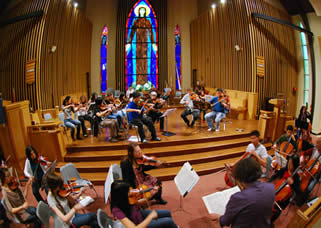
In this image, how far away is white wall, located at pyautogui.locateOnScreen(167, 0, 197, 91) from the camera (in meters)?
13.6

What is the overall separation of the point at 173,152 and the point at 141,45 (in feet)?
30.8

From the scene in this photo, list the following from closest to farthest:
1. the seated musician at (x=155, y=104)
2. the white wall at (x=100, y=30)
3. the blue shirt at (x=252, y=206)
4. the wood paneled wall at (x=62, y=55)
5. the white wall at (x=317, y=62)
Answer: the blue shirt at (x=252, y=206), the seated musician at (x=155, y=104), the wood paneled wall at (x=62, y=55), the white wall at (x=317, y=62), the white wall at (x=100, y=30)

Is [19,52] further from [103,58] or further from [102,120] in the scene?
[103,58]

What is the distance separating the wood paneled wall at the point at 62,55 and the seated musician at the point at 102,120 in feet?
9.00

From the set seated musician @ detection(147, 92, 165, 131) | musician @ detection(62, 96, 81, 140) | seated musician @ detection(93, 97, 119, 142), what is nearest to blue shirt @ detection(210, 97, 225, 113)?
seated musician @ detection(147, 92, 165, 131)

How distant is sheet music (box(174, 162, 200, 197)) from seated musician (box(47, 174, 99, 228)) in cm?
121

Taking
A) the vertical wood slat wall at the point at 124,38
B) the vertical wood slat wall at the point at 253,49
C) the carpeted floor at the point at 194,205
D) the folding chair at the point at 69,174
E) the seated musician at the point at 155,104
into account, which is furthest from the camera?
the vertical wood slat wall at the point at 124,38

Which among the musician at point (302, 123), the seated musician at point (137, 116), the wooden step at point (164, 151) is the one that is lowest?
the wooden step at point (164, 151)

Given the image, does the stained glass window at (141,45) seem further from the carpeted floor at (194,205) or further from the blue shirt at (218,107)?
the carpeted floor at (194,205)

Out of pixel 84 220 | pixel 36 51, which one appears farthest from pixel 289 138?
pixel 36 51

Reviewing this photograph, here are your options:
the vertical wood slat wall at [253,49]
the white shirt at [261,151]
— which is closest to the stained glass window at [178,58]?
the vertical wood slat wall at [253,49]

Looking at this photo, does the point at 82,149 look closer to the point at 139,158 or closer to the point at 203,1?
the point at 139,158

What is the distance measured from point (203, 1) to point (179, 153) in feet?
34.3

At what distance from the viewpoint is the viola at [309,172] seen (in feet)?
12.4
